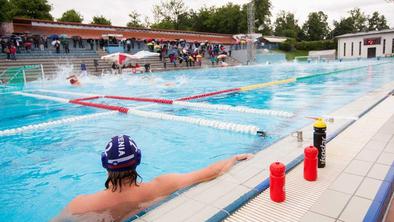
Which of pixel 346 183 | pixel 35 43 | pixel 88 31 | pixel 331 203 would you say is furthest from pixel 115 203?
pixel 88 31

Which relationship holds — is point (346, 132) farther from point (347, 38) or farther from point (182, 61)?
point (347, 38)

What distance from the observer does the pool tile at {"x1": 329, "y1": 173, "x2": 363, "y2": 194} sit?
7.67ft

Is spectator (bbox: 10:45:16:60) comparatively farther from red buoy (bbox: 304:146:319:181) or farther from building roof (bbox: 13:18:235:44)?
red buoy (bbox: 304:146:319:181)

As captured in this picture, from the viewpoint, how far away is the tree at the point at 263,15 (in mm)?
60844

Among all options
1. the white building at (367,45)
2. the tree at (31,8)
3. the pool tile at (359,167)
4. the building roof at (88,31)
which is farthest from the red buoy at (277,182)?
the tree at (31,8)

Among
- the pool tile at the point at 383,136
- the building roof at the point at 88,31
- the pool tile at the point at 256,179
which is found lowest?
the pool tile at the point at 256,179

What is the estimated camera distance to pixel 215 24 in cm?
5956

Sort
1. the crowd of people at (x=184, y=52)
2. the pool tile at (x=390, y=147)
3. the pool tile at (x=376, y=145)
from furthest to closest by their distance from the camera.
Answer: the crowd of people at (x=184, y=52), the pool tile at (x=376, y=145), the pool tile at (x=390, y=147)

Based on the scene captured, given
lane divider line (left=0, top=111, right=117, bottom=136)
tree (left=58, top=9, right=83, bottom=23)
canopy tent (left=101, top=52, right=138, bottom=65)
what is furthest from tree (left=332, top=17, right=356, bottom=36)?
lane divider line (left=0, top=111, right=117, bottom=136)

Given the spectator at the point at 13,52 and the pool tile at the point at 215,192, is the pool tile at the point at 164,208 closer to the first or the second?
the pool tile at the point at 215,192

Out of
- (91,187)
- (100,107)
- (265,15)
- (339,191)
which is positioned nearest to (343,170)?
(339,191)

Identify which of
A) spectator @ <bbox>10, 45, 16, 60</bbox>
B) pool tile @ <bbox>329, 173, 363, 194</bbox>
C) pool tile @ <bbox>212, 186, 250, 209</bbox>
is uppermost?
spectator @ <bbox>10, 45, 16, 60</bbox>

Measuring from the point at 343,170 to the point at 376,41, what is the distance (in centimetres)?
4311

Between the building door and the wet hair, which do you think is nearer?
the wet hair
